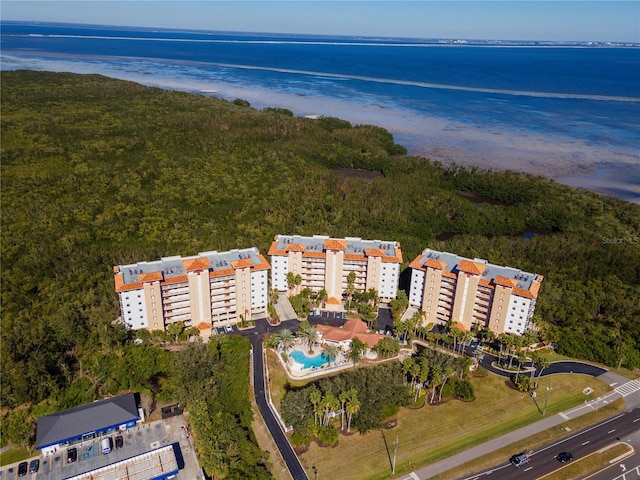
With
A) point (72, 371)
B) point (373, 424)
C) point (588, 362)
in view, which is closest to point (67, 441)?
point (72, 371)

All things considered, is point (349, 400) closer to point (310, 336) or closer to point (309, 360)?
point (309, 360)

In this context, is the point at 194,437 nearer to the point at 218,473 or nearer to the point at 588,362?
the point at 218,473

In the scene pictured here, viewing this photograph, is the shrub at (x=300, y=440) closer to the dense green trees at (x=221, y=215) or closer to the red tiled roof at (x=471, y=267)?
the dense green trees at (x=221, y=215)

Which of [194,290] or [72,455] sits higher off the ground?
[194,290]

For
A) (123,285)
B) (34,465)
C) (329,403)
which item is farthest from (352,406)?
(123,285)

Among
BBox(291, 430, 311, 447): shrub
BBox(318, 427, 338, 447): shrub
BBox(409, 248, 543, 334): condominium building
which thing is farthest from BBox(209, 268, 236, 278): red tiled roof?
BBox(409, 248, 543, 334): condominium building
